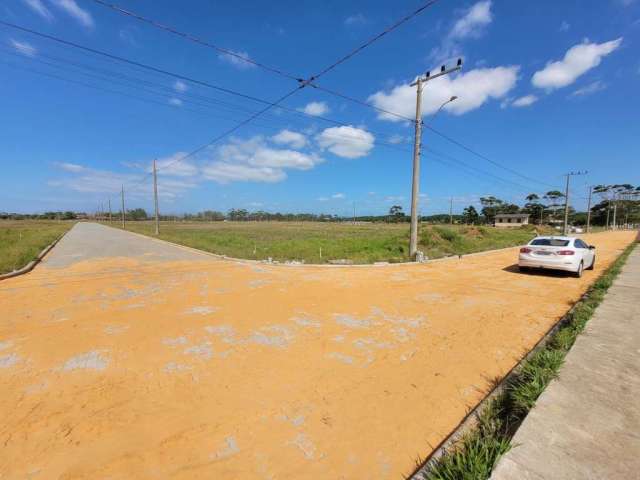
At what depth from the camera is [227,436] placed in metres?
2.56

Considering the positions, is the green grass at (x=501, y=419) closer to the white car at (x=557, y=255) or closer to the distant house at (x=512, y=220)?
the white car at (x=557, y=255)

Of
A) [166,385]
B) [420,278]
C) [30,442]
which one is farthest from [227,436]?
[420,278]

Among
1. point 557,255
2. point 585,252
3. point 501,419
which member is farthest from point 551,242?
point 501,419

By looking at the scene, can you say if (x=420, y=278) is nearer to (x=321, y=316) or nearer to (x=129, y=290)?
(x=321, y=316)

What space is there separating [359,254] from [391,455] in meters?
12.5

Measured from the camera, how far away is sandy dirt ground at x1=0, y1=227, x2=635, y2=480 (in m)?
2.35

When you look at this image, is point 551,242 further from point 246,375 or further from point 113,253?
point 113,253

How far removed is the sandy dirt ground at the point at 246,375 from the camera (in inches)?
92.5

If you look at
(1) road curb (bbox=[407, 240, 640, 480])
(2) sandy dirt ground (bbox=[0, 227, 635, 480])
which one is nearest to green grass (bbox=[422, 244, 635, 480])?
(1) road curb (bbox=[407, 240, 640, 480])

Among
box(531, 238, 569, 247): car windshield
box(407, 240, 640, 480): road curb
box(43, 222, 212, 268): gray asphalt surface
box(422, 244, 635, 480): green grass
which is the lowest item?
box(43, 222, 212, 268): gray asphalt surface

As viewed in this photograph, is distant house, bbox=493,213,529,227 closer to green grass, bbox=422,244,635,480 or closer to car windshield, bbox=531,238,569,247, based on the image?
car windshield, bbox=531,238,569,247

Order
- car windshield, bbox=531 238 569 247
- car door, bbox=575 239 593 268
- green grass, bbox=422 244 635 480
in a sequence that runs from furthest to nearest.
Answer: car door, bbox=575 239 593 268, car windshield, bbox=531 238 569 247, green grass, bbox=422 244 635 480

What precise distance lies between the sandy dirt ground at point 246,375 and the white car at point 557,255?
2318mm

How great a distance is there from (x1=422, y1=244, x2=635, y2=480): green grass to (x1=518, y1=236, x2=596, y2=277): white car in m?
6.31
